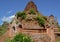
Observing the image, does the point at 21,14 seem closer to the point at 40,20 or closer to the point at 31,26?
the point at 31,26

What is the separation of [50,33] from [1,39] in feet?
27.0

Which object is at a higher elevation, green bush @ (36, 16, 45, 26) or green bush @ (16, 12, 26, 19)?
green bush @ (16, 12, 26, 19)

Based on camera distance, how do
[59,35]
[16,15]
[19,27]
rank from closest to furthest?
[19,27] < [16,15] < [59,35]

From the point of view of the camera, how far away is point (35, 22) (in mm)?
26734

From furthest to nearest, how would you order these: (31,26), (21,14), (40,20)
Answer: (21,14), (40,20), (31,26)

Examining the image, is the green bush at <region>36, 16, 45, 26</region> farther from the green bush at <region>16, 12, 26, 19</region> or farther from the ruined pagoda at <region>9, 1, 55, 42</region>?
the green bush at <region>16, 12, 26, 19</region>

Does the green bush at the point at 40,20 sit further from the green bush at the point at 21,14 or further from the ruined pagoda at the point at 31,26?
the green bush at the point at 21,14

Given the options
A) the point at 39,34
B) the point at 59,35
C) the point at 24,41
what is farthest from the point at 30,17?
the point at 59,35

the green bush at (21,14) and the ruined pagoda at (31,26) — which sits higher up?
the green bush at (21,14)

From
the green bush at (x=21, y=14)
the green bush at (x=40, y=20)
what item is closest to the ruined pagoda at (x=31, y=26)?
the green bush at (x=40, y=20)

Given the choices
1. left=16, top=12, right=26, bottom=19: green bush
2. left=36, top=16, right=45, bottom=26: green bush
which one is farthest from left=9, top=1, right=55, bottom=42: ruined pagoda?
left=16, top=12, right=26, bottom=19: green bush

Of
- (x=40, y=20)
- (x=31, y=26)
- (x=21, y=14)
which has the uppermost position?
(x=21, y=14)

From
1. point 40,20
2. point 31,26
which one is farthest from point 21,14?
point 40,20

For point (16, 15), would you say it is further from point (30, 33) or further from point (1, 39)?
point (30, 33)
